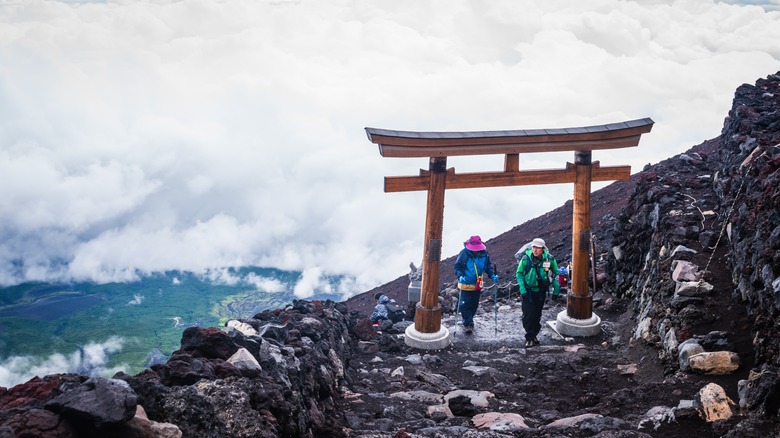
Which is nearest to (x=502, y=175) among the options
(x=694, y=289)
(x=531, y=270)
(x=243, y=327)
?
(x=531, y=270)

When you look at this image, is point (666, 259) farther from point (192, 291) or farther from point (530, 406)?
point (192, 291)

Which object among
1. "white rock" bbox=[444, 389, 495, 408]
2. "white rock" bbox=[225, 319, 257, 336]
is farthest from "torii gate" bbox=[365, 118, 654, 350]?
"white rock" bbox=[225, 319, 257, 336]

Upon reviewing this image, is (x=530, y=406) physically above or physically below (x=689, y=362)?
below

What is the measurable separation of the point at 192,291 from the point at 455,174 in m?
195

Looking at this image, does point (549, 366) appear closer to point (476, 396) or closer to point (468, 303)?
point (476, 396)

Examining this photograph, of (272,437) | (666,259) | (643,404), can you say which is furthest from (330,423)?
(666,259)

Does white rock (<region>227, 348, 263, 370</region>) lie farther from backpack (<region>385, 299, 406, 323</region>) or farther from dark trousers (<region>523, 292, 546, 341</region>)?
backpack (<region>385, 299, 406, 323</region>)

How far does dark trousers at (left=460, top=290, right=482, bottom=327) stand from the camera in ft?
→ 40.1

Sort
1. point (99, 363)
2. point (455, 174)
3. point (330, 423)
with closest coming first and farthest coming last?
point (330, 423), point (455, 174), point (99, 363)

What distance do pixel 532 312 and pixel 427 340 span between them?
2127 mm

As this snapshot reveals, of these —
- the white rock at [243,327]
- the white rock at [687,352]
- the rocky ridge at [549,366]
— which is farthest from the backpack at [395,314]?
the white rock at [687,352]

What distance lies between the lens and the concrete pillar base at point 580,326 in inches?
476

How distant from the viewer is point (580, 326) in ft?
39.7

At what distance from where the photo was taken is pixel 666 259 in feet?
34.4
